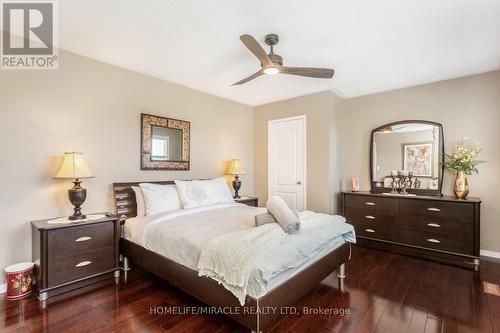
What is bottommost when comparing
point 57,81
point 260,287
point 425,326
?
point 425,326

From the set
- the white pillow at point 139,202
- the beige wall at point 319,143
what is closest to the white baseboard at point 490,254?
the beige wall at point 319,143

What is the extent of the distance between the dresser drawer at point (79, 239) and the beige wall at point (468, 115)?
13.4ft

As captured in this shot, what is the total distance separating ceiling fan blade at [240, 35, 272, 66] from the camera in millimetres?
2044

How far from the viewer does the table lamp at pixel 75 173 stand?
257cm

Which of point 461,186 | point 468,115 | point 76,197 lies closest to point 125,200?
point 76,197

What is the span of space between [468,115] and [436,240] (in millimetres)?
1847

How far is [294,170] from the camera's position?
4.63m

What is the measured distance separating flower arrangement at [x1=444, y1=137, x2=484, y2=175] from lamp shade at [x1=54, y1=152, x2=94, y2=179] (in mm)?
4692

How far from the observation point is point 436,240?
10.9ft

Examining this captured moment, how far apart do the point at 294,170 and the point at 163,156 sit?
234cm

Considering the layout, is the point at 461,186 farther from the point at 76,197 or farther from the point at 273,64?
the point at 76,197

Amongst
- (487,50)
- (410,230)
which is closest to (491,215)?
(410,230)

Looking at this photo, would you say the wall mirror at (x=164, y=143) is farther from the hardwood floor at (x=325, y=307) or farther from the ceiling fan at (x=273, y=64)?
the ceiling fan at (x=273, y=64)

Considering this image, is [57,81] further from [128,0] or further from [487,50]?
[487,50]
